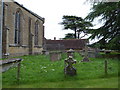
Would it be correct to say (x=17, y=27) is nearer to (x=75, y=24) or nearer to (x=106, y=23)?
(x=106, y=23)

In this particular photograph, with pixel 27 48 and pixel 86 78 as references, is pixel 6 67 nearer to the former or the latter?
pixel 86 78

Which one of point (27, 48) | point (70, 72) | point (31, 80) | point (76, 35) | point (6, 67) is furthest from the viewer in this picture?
point (76, 35)

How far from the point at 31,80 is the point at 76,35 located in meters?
44.2

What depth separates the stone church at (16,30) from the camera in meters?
14.7

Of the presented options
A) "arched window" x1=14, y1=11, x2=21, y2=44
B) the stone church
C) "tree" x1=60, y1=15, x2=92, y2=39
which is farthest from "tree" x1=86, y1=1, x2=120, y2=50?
"tree" x1=60, y1=15, x2=92, y2=39

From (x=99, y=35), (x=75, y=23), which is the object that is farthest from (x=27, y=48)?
(x=75, y=23)

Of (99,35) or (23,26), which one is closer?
(99,35)

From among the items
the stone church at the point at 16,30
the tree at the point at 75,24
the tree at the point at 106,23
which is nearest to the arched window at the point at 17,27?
the stone church at the point at 16,30

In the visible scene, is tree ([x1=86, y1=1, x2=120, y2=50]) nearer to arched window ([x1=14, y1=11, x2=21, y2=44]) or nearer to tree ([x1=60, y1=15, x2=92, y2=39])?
arched window ([x1=14, y1=11, x2=21, y2=44])

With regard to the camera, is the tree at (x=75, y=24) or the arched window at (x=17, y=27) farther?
the tree at (x=75, y=24)

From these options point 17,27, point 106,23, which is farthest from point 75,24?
point 106,23

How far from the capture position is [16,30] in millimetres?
18844

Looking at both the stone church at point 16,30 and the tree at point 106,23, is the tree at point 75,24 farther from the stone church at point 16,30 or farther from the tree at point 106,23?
the tree at point 106,23

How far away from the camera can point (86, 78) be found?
591 centimetres
